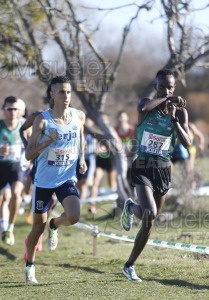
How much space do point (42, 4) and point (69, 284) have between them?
6296 millimetres

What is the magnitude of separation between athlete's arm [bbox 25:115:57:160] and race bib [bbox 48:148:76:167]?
0.56 ft

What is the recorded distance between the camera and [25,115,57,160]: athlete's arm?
7.55 meters

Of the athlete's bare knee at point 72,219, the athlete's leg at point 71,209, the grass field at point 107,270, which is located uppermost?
the athlete's leg at point 71,209

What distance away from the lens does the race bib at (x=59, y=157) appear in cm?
776

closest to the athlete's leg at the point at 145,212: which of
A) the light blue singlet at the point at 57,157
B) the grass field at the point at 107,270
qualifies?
the grass field at the point at 107,270

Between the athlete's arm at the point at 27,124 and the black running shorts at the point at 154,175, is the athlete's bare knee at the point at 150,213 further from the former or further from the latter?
the athlete's arm at the point at 27,124

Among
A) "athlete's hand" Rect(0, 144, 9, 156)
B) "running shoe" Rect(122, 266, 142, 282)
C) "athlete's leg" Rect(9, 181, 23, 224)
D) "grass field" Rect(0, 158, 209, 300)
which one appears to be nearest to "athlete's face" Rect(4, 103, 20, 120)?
"athlete's hand" Rect(0, 144, 9, 156)

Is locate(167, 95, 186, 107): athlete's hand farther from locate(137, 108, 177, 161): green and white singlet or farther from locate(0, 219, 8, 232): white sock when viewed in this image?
locate(0, 219, 8, 232): white sock

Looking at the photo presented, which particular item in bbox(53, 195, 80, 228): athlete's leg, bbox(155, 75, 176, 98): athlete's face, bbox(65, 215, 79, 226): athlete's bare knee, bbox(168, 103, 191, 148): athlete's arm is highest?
bbox(155, 75, 176, 98): athlete's face

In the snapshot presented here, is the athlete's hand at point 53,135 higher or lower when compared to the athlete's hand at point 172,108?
lower

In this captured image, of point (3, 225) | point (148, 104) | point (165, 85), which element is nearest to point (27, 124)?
point (148, 104)

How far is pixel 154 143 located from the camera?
26.1ft

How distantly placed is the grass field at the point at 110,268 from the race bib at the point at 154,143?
53.3 inches

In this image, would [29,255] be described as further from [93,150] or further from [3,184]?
[93,150]
